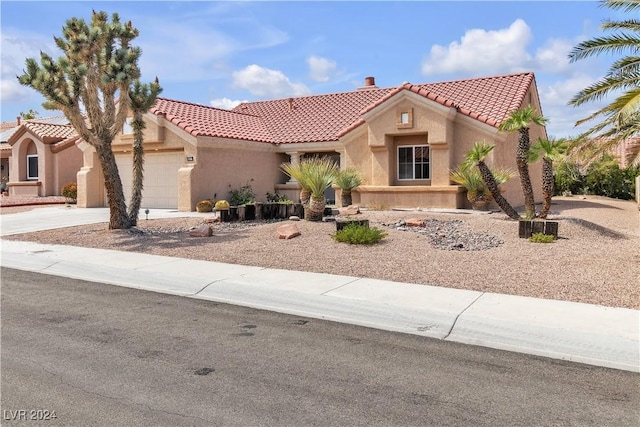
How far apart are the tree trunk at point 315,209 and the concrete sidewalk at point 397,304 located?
4.87 m

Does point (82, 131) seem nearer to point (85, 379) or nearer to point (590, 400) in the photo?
point (85, 379)

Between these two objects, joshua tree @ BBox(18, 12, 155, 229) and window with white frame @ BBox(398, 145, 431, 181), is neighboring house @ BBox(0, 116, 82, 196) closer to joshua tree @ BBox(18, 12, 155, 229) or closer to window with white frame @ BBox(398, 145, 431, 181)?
joshua tree @ BBox(18, 12, 155, 229)

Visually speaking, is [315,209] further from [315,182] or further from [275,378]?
[275,378]

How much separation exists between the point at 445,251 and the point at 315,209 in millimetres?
4893

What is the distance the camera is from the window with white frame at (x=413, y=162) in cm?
2119

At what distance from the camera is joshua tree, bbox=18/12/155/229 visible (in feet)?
46.4

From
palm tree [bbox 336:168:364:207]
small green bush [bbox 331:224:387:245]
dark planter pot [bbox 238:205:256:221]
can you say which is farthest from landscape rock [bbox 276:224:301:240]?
palm tree [bbox 336:168:364:207]

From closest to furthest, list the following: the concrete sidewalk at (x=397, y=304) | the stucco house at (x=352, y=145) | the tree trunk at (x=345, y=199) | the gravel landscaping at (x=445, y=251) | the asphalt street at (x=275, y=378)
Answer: the asphalt street at (x=275, y=378)
the concrete sidewalk at (x=397, y=304)
the gravel landscaping at (x=445, y=251)
the stucco house at (x=352, y=145)
the tree trunk at (x=345, y=199)

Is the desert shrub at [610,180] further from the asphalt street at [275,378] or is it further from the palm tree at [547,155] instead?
the asphalt street at [275,378]

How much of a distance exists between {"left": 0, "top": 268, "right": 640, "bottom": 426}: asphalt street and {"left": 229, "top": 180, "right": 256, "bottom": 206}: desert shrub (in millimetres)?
14884

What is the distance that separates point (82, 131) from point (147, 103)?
201 cm

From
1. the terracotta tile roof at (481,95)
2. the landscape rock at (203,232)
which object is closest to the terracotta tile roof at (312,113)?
the terracotta tile roof at (481,95)

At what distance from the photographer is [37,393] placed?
4.78m

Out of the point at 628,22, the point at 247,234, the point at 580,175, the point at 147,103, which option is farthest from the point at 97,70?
the point at 580,175
